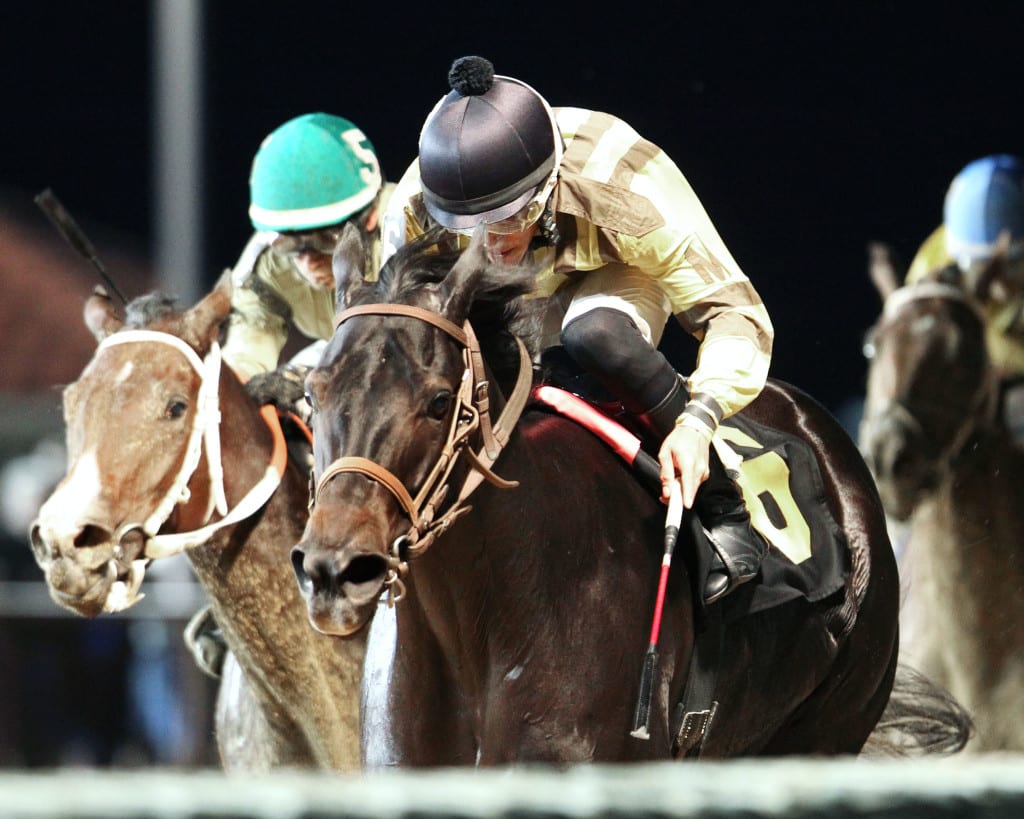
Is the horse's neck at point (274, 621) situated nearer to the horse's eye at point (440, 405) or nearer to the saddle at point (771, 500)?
the saddle at point (771, 500)

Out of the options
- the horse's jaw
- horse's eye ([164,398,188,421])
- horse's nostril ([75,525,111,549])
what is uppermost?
horse's eye ([164,398,188,421])

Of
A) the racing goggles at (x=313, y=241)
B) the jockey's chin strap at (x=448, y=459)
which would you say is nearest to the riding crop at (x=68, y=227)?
the racing goggles at (x=313, y=241)

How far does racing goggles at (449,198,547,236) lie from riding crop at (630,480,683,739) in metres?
0.56

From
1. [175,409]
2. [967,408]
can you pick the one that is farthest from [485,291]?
[967,408]

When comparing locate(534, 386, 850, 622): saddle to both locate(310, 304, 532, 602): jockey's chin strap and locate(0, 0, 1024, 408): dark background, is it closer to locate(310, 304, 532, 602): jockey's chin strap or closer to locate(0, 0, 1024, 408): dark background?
locate(310, 304, 532, 602): jockey's chin strap

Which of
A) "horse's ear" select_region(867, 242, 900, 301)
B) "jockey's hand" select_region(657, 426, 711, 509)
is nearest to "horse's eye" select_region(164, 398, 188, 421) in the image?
"jockey's hand" select_region(657, 426, 711, 509)

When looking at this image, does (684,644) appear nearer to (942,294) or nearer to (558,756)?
(558,756)

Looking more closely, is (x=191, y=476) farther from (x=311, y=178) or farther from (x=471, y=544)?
(x=471, y=544)

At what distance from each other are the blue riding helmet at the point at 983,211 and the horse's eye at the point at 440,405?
4.19 meters

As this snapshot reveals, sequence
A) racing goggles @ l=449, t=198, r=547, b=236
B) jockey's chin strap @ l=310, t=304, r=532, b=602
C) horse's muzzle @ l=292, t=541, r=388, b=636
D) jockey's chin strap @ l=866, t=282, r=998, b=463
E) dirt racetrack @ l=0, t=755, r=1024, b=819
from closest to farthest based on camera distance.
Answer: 1. dirt racetrack @ l=0, t=755, r=1024, b=819
2. horse's muzzle @ l=292, t=541, r=388, b=636
3. jockey's chin strap @ l=310, t=304, r=532, b=602
4. racing goggles @ l=449, t=198, r=547, b=236
5. jockey's chin strap @ l=866, t=282, r=998, b=463

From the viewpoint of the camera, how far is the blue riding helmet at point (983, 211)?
681 centimetres

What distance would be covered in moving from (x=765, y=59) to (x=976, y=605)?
332cm

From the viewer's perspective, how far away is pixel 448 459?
2.95 meters

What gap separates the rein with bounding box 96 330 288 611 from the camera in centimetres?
385
